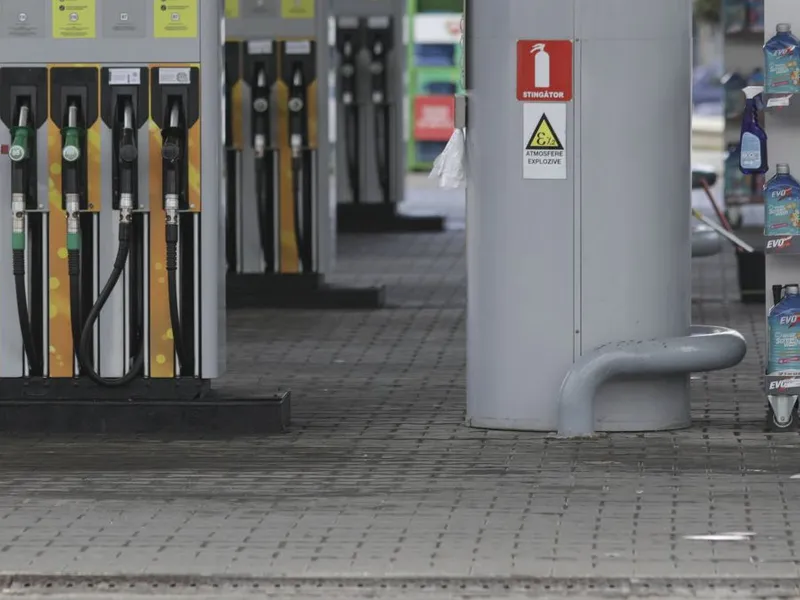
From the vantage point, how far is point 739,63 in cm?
2372

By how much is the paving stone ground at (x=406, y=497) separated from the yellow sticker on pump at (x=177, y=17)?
1.90m

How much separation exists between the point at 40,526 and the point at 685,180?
12.3 feet

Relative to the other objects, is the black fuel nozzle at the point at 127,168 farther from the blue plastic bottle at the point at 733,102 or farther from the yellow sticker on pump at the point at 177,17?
the blue plastic bottle at the point at 733,102

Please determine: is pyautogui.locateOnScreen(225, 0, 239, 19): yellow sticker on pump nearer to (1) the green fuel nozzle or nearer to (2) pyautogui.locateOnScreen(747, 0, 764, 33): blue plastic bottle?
(1) the green fuel nozzle

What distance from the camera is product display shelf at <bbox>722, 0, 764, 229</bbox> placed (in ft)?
76.1

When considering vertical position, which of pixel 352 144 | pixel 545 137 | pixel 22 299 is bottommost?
pixel 22 299

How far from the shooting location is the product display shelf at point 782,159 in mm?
10148

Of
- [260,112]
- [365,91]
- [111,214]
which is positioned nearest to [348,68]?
[365,91]

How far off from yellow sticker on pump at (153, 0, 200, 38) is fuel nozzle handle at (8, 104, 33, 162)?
0.75 metres

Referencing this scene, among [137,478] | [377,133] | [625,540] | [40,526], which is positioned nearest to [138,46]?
[137,478]

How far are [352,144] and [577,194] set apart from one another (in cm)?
1361

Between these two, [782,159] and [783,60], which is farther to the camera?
[782,159]

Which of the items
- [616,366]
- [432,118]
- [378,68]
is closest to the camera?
[616,366]

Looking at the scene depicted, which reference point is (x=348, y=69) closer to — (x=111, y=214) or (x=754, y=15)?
(x=754, y=15)
